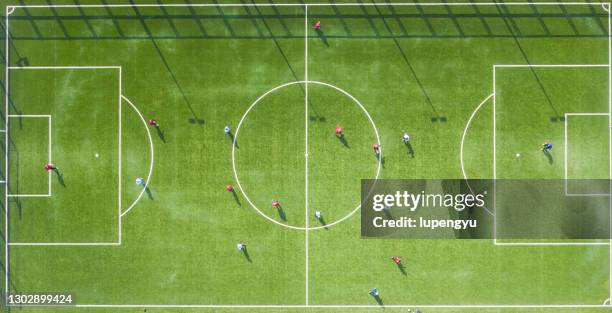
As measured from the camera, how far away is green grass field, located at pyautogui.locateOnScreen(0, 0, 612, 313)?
14.0m

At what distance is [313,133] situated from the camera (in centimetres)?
1405

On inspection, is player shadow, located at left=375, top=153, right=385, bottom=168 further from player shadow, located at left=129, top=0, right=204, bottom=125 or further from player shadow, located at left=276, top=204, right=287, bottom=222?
player shadow, located at left=129, top=0, right=204, bottom=125

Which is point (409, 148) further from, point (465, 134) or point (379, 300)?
point (379, 300)

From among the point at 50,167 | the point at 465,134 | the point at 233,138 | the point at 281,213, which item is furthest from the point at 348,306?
the point at 50,167

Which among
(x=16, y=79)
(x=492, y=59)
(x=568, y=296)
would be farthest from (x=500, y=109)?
(x=16, y=79)

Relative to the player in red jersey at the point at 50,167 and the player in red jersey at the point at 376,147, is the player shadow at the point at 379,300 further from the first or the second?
the player in red jersey at the point at 50,167

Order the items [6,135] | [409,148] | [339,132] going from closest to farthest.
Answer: [339,132], [409,148], [6,135]

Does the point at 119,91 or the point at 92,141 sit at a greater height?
the point at 119,91

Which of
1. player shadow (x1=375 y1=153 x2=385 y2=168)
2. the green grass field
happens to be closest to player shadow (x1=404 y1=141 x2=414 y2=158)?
the green grass field

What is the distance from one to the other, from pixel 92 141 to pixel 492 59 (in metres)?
11.7

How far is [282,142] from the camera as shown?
1410 centimetres

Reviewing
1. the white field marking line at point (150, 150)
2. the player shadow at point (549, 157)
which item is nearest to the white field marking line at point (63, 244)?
the white field marking line at point (150, 150)

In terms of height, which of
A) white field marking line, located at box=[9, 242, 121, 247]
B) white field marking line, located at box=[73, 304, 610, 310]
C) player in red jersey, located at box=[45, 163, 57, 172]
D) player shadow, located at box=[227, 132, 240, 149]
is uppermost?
player shadow, located at box=[227, 132, 240, 149]

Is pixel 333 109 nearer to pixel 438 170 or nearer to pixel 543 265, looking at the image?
pixel 438 170
